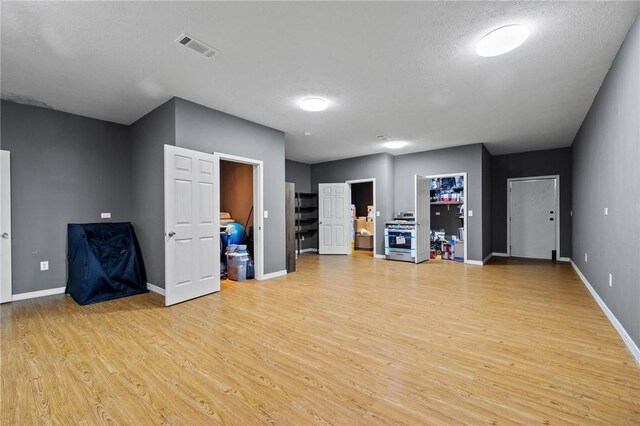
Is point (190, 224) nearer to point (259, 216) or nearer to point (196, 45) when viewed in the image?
point (259, 216)

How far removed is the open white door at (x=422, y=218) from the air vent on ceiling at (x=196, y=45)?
17.1 ft

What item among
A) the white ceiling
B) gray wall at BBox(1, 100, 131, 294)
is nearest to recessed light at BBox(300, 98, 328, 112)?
the white ceiling

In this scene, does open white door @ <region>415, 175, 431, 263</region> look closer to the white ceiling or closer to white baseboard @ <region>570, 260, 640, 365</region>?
the white ceiling

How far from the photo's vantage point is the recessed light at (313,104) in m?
3.93

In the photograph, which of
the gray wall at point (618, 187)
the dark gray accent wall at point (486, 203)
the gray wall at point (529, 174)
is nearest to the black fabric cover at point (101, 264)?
the gray wall at point (618, 187)

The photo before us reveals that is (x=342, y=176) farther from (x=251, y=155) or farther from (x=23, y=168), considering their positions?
(x=23, y=168)

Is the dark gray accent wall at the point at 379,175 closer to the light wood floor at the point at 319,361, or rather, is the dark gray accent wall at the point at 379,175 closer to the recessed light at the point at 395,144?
the recessed light at the point at 395,144

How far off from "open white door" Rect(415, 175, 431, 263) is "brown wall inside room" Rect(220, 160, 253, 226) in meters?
3.76

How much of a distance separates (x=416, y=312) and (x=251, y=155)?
3.39m

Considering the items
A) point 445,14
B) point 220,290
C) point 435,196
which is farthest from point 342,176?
point 445,14

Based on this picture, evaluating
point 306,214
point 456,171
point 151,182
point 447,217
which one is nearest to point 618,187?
point 456,171

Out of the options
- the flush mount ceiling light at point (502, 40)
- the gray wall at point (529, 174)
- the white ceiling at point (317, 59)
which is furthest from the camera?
the gray wall at point (529, 174)

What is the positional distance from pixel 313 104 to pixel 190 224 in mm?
2331

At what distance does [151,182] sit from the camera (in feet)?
13.9
